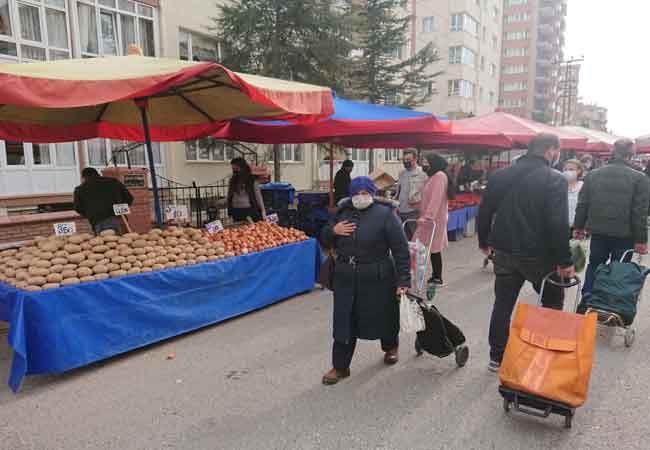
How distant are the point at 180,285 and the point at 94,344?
947 millimetres

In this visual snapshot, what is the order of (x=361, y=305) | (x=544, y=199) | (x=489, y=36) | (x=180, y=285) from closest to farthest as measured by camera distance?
(x=544, y=199)
(x=361, y=305)
(x=180, y=285)
(x=489, y=36)

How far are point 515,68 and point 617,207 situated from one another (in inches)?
2925

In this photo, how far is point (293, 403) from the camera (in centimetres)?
329

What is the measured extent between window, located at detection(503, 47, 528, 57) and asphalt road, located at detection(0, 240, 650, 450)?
7479 centimetres

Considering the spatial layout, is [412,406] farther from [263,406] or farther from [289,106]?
[289,106]

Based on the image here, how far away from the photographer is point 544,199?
10.5ft

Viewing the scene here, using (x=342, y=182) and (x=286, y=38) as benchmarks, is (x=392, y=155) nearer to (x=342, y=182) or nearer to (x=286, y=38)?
A: (x=286, y=38)

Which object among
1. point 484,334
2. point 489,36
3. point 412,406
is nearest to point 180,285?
point 412,406

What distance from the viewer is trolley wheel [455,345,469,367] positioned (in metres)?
3.75

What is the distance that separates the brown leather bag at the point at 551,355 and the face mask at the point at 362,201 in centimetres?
129

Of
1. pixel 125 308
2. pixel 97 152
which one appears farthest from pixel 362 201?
pixel 97 152

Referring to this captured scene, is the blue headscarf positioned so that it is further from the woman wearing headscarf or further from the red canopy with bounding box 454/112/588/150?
the red canopy with bounding box 454/112/588/150

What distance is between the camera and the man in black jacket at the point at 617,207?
441cm

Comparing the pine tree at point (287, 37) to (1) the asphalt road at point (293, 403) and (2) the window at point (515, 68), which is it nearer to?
(1) the asphalt road at point (293, 403)
